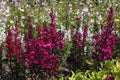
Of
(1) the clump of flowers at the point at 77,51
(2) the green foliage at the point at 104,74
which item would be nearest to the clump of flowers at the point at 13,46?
(2) the green foliage at the point at 104,74

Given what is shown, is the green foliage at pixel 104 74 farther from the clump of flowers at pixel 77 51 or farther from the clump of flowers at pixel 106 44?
the clump of flowers at pixel 77 51

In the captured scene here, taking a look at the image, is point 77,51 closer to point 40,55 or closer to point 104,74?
point 104,74

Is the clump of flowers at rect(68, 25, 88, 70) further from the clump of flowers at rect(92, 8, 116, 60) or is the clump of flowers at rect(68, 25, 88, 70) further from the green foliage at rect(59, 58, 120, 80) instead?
the green foliage at rect(59, 58, 120, 80)

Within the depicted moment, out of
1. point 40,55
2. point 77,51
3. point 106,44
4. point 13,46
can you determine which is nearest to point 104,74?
point 106,44

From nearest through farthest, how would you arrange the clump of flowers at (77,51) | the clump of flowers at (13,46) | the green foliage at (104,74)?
the green foliage at (104,74) → the clump of flowers at (13,46) → the clump of flowers at (77,51)

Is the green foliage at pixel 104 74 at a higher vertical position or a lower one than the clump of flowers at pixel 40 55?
lower

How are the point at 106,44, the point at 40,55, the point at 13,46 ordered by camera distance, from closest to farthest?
the point at 40,55
the point at 13,46
the point at 106,44

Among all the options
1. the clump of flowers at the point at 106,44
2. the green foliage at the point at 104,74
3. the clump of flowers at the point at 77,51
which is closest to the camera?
the green foliage at the point at 104,74

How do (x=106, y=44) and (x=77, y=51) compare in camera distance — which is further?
(x=77, y=51)


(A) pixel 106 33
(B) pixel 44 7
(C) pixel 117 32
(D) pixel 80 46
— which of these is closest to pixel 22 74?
(D) pixel 80 46

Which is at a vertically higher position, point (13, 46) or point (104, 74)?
point (13, 46)

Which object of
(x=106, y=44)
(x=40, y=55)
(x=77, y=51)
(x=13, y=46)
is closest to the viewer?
(x=40, y=55)

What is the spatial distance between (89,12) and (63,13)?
70 cm

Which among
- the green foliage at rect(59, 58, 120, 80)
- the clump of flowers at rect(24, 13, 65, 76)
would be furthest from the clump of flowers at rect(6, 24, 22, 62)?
the green foliage at rect(59, 58, 120, 80)
